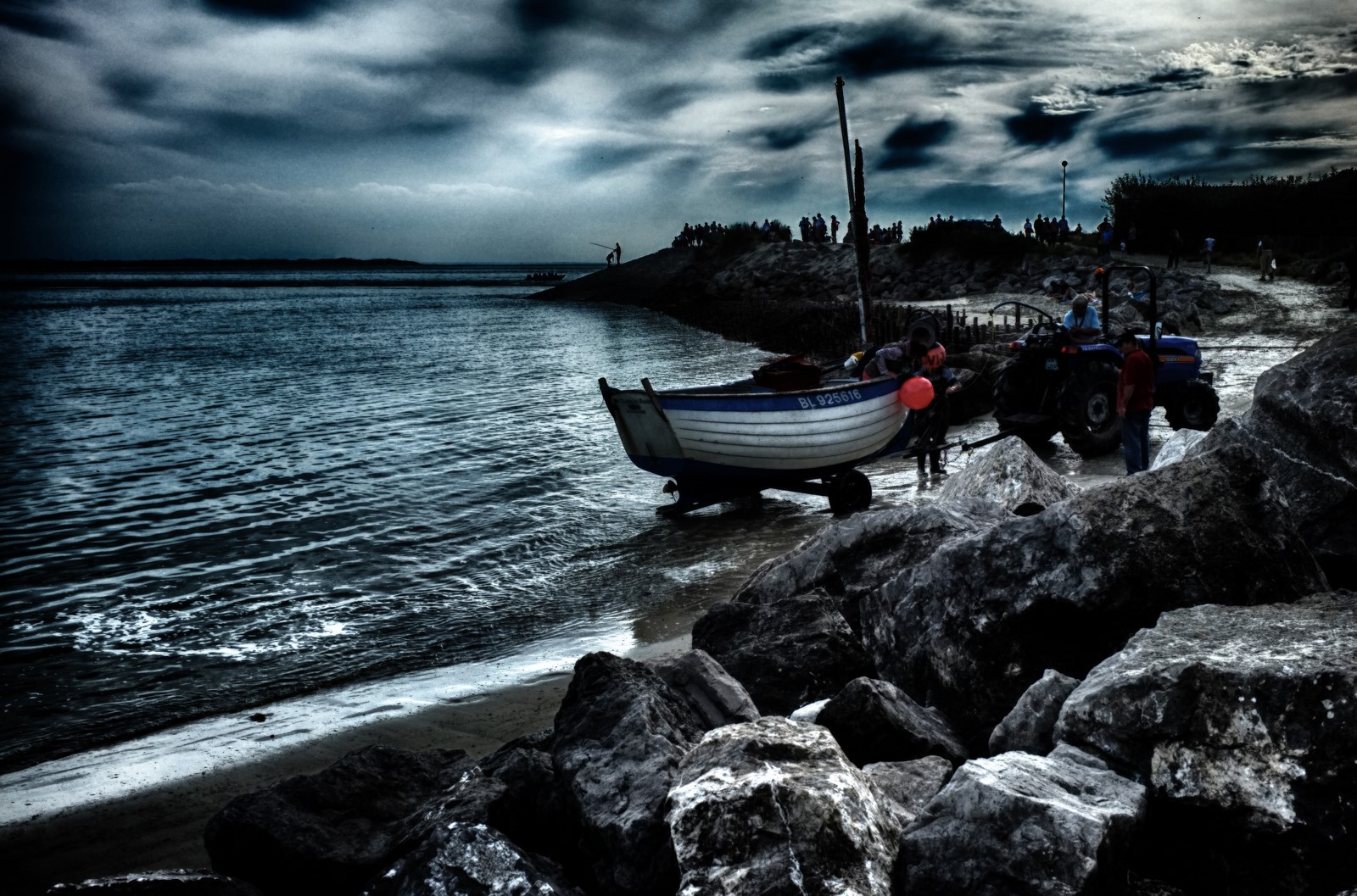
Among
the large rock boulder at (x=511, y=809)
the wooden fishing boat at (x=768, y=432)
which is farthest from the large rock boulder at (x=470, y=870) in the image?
the wooden fishing boat at (x=768, y=432)

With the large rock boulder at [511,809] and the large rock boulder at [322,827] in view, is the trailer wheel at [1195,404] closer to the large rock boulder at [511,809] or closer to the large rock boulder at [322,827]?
the large rock boulder at [511,809]

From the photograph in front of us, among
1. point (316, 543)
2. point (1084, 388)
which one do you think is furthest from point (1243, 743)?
point (316, 543)

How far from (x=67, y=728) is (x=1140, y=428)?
36.0ft

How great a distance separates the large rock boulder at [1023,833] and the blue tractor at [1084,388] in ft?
34.7

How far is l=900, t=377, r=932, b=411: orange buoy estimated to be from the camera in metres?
12.7

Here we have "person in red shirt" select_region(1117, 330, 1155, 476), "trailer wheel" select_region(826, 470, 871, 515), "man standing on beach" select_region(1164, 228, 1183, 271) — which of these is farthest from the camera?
"man standing on beach" select_region(1164, 228, 1183, 271)

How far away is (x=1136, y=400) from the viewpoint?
33.2 ft

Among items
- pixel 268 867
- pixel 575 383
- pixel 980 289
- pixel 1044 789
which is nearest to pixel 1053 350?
pixel 1044 789

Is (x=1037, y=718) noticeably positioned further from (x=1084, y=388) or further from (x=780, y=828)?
(x=1084, y=388)

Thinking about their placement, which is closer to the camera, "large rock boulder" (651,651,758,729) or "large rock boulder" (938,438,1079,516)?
"large rock boulder" (651,651,758,729)

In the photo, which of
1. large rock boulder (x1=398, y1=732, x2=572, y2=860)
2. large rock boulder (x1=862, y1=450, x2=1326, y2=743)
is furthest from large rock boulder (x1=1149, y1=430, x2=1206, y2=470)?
large rock boulder (x1=398, y1=732, x2=572, y2=860)

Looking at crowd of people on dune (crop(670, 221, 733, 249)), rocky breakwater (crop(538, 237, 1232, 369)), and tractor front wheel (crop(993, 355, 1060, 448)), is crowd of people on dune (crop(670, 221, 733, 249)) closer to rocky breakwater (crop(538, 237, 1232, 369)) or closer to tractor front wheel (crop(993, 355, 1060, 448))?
rocky breakwater (crop(538, 237, 1232, 369))

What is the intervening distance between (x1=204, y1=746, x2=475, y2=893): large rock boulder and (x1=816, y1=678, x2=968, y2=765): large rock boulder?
1944mm

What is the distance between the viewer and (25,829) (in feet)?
18.2
